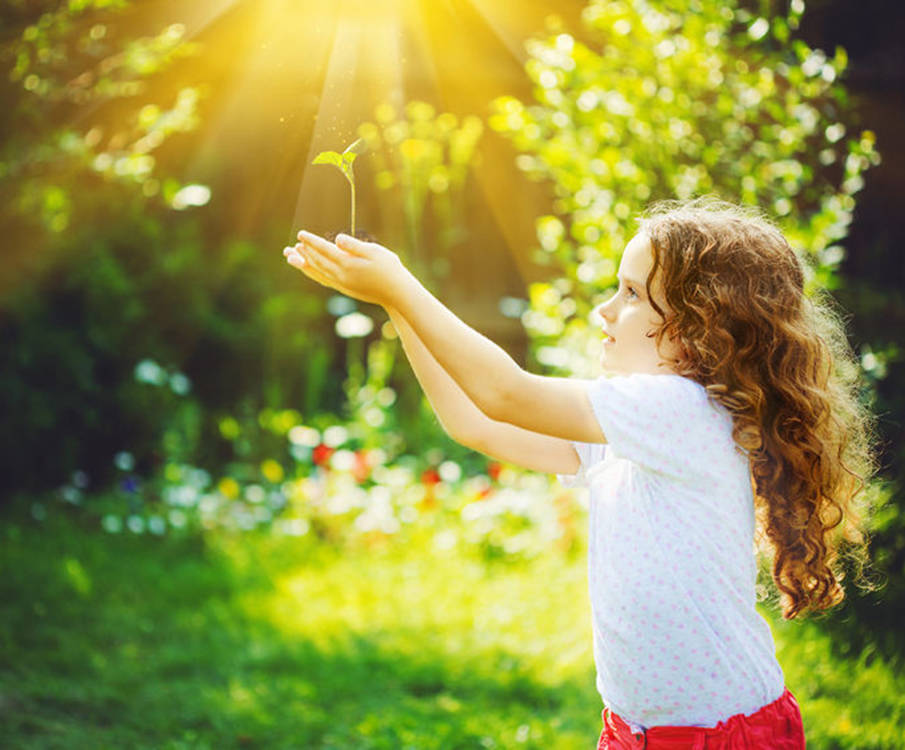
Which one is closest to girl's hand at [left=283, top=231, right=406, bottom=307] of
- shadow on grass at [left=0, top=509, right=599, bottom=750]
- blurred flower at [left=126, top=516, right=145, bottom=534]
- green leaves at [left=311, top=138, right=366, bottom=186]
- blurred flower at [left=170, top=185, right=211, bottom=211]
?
green leaves at [left=311, top=138, right=366, bottom=186]

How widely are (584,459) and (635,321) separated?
319 mm

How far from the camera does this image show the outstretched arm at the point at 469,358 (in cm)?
134

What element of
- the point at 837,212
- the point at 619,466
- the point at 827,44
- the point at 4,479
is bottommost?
the point at 4,479

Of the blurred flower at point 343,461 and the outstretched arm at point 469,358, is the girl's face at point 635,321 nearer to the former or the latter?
the outstretched arm at point 469,358

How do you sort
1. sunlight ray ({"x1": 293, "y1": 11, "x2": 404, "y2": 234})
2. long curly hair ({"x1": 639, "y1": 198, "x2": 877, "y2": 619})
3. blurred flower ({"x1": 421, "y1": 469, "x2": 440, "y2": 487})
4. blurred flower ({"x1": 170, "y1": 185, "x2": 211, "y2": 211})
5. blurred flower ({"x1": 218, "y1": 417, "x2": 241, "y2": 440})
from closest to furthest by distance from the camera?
long curly hair ({"x1": 639, "y1": 198, "x2": 877, "y2": 619}) < sunlight ray ({"x1": 293, "y1": 11, "x2": 404, "y2": 234}) < blurred flower ({"x1": 170, "y1": 185, "x2": 211, "y2": 211}) < blurred flower ({"x1": 421, "y1": 469, "x2": 440, "y2": 487}) < blurred flower ({"x1": 218, "y1": 417, "x2": 241, "y2": 440})

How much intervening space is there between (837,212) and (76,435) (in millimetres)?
3495

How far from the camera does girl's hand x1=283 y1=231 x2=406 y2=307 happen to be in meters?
1.38

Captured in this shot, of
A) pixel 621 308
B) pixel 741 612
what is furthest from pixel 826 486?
pixel 621 308

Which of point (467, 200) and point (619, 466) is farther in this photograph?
point (467, 200)

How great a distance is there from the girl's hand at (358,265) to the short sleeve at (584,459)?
495mm

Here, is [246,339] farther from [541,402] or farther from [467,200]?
[541,402]

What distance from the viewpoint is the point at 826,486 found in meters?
1.54

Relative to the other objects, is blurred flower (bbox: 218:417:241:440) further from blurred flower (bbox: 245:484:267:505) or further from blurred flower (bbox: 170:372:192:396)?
blurred flower (bbox: 245:484:267:505)

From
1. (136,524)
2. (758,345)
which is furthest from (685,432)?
(136,524)
